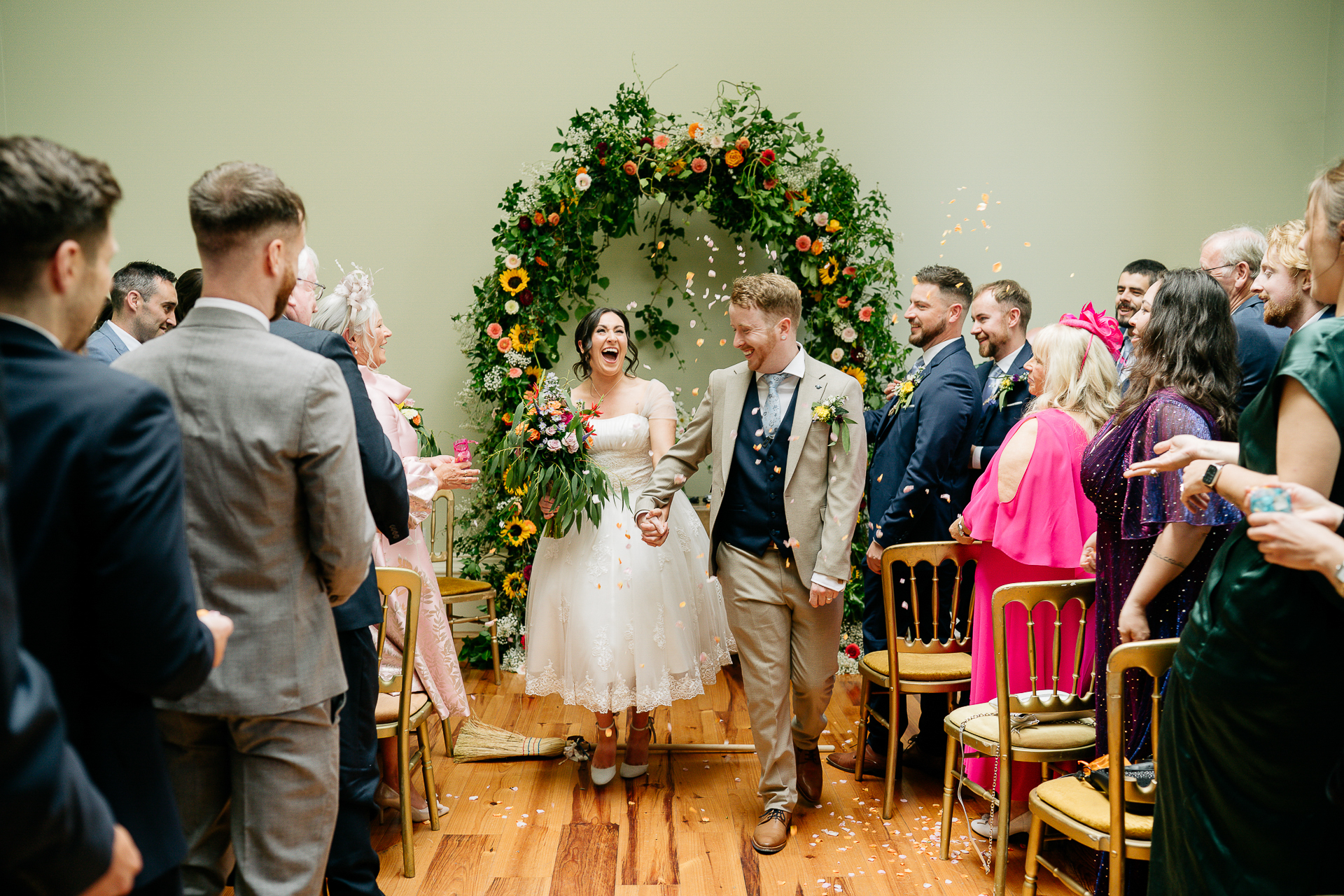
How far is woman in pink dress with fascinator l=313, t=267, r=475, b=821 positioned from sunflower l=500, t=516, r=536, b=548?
124 centimetres

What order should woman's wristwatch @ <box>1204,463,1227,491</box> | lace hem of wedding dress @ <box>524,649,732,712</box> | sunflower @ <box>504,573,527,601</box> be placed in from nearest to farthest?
woman's wristwatch @ <box>1204,463,1227,491</box>, lace hem of wedding dress @ <box>524,649,732,712</box>, sunflower @ <box>504,573,527,601</box>

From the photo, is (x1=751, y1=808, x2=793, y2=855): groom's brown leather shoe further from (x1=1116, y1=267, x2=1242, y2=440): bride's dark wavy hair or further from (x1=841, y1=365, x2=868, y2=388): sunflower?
(x1=841, y1=365, x2=868, y2=388): sunflower

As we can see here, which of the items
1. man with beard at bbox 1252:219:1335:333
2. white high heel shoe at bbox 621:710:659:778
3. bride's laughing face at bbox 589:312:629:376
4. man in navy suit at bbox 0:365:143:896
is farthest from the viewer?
bride's laughing face at bbox 589:312:629:376

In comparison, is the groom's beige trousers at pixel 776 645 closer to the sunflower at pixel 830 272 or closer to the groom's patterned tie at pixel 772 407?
the groom's patterned tie at pixel 772 407

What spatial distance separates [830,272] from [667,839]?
2980 mm

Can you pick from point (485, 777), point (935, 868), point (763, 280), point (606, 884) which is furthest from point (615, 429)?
point (935, 868)

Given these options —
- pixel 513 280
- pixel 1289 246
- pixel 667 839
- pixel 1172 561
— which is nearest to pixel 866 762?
pixel 667 839

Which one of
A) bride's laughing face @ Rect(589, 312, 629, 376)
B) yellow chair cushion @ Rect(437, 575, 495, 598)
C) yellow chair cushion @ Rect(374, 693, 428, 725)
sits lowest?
yellow chair cushion @ Rect(374, 693, 428, 725)

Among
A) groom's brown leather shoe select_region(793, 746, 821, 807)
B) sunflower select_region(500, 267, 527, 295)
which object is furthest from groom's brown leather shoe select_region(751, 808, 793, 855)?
sunflower select_region(500, 267, 527, 295)

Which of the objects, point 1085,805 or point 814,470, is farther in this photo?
point 814,470

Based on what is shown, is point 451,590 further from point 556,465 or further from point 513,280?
point 513,280

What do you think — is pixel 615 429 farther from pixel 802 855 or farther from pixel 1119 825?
pixel 1119 825

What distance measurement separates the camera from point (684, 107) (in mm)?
5207

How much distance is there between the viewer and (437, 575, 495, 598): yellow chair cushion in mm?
4328
